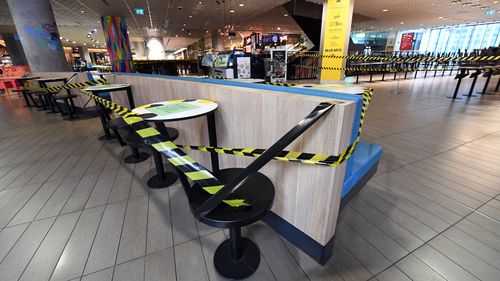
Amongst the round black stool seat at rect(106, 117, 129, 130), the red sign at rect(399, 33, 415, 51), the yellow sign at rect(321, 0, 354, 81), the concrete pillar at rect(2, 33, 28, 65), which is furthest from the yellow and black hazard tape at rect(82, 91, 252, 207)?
the concrete pillar at rect(2, 33, 28, 65)

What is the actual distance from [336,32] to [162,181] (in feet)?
23.8

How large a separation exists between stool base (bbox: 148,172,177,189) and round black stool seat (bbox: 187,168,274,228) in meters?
1.28

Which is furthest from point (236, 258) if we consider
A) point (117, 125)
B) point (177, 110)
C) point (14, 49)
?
point (14, 49)

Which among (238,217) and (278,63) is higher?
(278,63)

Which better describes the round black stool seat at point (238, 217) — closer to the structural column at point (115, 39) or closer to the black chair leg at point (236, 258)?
the black chair leg at point (236, 258)

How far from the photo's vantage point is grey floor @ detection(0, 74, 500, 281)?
1368mm

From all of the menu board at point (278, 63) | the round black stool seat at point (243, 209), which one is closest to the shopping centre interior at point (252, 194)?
the round black stool seat at point (243, 209)

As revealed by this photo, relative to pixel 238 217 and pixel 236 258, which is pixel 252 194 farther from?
pixel 236 258

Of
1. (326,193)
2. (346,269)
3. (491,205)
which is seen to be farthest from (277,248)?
(491,205)

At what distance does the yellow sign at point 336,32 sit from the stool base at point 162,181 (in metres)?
6.74

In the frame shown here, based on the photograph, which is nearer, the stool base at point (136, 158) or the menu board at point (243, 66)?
the stool base at point (136, 158)

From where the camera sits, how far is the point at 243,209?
108 cm

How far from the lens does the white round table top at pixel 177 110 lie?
4.95ft

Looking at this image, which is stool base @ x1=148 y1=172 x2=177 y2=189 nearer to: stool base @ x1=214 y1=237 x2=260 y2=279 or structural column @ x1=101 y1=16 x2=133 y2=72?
stool base @ x1=214 y1=237 x2=260 y2=279
